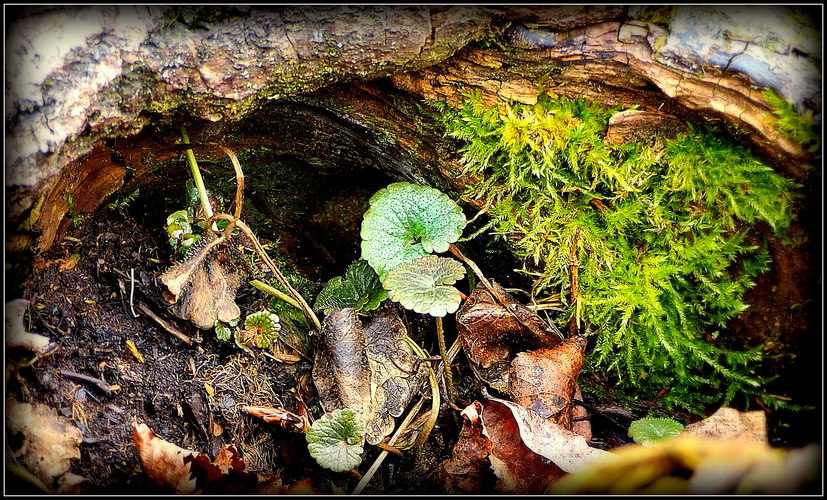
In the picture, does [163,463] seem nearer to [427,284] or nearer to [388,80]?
[427,284]

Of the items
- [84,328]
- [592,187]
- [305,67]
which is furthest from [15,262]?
[592,187]

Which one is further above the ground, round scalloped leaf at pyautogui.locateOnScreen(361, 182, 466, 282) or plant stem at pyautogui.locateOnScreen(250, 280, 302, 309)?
round scalloped leaf at pyautogui.locateOnScreen(361, 182, 466, 282)

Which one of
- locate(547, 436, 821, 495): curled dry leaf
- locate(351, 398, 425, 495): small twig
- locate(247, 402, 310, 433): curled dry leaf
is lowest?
locate(351, 398, 425, 495): small twig

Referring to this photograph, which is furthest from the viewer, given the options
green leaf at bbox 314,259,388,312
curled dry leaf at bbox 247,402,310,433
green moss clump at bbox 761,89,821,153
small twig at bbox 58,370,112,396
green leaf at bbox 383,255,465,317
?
green leaf at bbox 314,259,388,312

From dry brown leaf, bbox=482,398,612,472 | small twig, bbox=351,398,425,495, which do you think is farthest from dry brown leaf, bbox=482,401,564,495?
small twig, bbox=351,398,425,495

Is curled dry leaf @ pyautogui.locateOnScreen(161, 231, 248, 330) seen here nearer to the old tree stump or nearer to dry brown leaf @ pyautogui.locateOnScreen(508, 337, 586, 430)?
the old tree stump

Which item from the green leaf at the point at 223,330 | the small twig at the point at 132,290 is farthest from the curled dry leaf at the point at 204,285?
the small twig at the point at 132,290

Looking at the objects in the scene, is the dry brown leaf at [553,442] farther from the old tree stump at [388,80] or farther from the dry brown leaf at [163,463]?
the dry brown leaf at [163,463]
